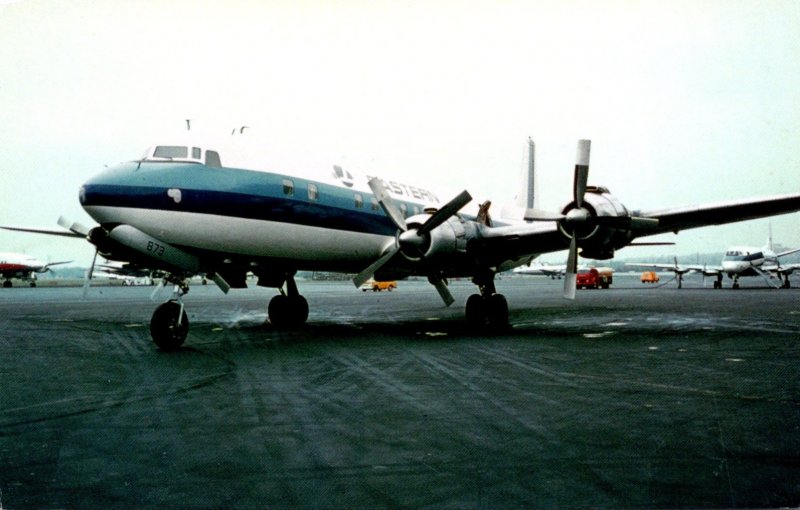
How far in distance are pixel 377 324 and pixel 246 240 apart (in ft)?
20.6

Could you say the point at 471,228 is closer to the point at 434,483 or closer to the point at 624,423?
the point at 624,423

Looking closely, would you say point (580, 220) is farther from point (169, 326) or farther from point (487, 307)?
point (169, 326)

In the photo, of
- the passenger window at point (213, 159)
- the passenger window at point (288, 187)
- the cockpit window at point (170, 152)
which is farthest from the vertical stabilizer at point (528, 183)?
the cockpit window at point (170, 152)

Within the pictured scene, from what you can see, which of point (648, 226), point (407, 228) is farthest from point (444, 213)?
point (648, 226)

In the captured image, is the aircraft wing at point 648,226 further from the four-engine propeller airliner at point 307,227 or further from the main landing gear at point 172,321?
the main landing gear at point 172,321

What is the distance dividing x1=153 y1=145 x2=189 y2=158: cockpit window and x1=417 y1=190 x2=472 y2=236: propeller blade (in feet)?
17.7

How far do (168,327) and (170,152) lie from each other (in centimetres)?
338

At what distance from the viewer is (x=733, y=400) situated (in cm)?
690

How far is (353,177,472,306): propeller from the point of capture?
45.6 ft

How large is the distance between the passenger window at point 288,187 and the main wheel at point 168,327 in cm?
333

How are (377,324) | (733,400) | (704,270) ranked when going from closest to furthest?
(733,400) < (377,324) < (704,270)

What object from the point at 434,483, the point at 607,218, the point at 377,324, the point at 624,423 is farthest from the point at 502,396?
the point at 377,324

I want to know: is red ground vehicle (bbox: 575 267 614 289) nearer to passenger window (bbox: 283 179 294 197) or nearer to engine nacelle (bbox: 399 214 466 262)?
engine nacelle (bbox: 399 214 466 262)

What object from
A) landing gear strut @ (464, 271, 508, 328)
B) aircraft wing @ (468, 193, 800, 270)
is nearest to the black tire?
landing gear strut @ (464, 271, 508, 328)
